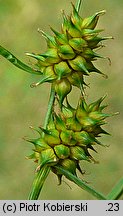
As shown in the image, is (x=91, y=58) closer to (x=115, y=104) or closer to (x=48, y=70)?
(x=48, y=70)

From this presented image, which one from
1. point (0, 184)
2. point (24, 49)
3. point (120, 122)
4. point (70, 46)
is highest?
point (24, 49)

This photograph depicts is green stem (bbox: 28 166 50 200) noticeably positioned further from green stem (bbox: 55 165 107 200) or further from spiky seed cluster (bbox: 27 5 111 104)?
spiky seed cluster (bbox: 27 5 111 104)

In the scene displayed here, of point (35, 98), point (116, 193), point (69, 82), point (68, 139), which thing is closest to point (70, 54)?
point (69, 82)

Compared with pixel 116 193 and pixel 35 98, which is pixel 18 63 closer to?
pixel 116 193

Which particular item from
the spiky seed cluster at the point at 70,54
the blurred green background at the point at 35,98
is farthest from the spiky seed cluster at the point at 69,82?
the blurred green background at the point at 35,98

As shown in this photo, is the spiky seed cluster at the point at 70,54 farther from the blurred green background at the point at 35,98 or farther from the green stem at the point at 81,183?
the blurred green background at the point at 35,98

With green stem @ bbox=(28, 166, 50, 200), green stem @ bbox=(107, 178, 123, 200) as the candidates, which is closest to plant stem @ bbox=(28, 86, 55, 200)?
Answer: green stem @ bbox=(28, 166, 50, 200)

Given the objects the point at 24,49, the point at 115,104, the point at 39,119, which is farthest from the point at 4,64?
the point at 115,104
